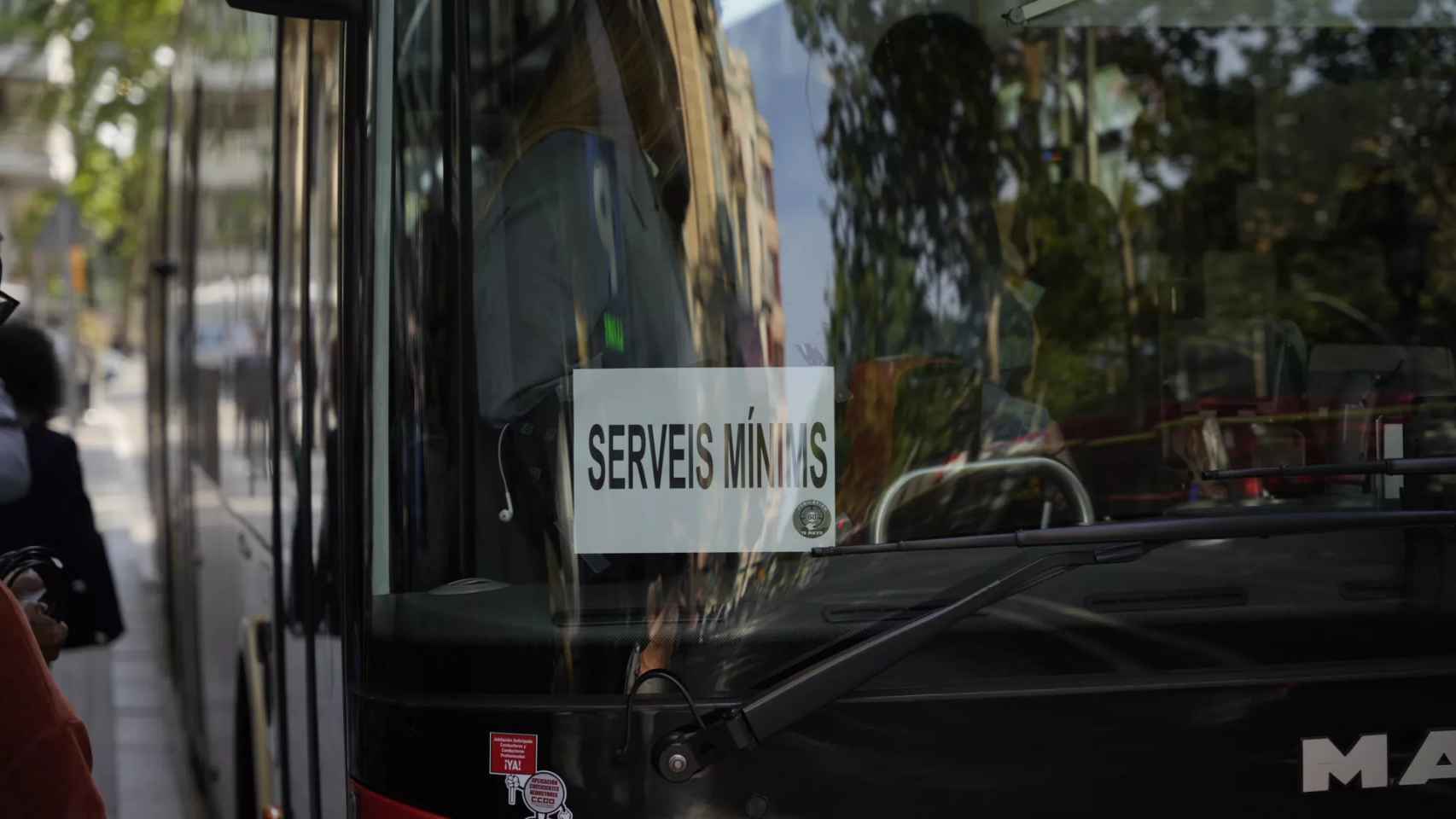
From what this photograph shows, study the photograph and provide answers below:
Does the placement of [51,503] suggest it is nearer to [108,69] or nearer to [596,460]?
[596,460]

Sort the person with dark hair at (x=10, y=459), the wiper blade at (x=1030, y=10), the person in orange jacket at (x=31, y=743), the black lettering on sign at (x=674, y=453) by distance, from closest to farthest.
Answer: the person in orange jacket at (x=31, y=743) → the black lettering on sign at (x=674, y=453) → the wiper blade at (x=1030, y=10) → the person with dark hair at (x=10, y=459)

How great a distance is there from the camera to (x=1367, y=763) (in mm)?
2678

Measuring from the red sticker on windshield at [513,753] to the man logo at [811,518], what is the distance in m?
0.50

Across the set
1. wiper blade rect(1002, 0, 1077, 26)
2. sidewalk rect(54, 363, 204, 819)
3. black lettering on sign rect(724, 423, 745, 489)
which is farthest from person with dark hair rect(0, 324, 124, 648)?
wiper blade rect(1002, 0, 1077, 26)

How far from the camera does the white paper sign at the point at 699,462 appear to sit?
104 inches

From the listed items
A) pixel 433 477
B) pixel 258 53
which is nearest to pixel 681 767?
pixel 433 477

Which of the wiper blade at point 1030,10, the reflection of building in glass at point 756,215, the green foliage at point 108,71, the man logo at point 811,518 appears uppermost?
the green foliage at point 108,71

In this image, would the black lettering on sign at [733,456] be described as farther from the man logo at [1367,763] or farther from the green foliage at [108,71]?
the green foliage at [108,71]

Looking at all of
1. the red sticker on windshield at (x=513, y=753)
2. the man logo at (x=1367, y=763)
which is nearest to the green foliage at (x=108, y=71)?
the red sticker on windshield at (x=513, y=753)

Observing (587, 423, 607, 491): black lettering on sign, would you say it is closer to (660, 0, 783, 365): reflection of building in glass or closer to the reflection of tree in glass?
(660, 0, 783, 365): reflection of building in glass

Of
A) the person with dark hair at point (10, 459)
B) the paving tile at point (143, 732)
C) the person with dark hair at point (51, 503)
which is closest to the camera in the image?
the person with dark hair at point (10, 459)

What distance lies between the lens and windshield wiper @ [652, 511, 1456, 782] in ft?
8.34

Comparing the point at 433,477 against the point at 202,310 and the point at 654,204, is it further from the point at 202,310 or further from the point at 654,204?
the point at 202,310

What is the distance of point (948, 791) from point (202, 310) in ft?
15.3
